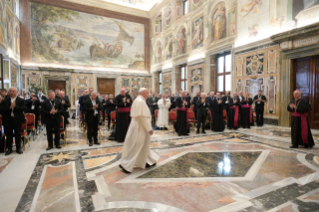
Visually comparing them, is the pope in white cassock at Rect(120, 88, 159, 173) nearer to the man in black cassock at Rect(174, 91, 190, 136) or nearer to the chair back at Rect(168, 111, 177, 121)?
the man in black cassock at Rect(174, 91, 190, 136)

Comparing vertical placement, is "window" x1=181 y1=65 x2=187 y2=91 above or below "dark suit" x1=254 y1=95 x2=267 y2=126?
above

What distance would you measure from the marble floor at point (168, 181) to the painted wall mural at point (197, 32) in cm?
970

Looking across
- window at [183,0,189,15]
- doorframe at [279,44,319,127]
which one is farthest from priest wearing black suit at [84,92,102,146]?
window at [183,0,189,15]

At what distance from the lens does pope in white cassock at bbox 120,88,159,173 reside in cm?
359

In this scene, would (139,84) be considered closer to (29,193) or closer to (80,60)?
(80,60)

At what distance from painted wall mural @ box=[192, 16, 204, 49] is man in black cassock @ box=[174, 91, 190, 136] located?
6.99m

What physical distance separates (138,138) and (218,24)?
1053 centimetres

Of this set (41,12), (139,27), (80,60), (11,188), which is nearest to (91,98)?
(11,188)

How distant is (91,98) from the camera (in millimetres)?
6055

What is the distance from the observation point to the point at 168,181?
→ 3.23 meters

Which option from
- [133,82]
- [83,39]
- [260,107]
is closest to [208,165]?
[260,107]

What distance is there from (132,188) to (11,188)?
1.93 m

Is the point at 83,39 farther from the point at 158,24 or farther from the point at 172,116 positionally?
the point at 172,116

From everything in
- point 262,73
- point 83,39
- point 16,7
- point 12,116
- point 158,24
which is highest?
point 158,24
